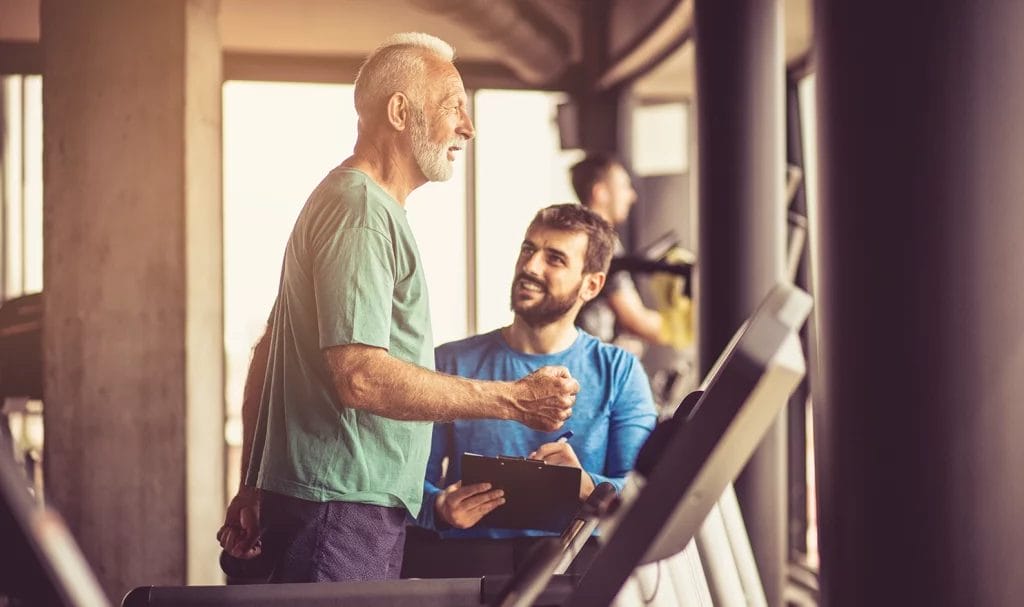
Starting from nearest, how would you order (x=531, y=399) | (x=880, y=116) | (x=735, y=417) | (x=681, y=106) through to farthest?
(x=735, y=417) < (x=880, y=116) < (x=531, y=399) < (x=681, y=106)

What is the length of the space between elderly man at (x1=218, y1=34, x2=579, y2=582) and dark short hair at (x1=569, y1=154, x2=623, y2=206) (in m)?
0.80

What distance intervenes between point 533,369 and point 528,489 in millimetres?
314

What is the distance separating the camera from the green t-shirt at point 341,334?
214cm

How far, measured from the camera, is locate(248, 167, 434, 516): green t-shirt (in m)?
2.14

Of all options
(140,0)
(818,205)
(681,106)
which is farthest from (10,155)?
(681,106)

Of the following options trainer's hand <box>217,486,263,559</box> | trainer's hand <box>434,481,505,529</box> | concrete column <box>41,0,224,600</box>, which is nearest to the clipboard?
trainer's hand <box>434,481,505,529</box>

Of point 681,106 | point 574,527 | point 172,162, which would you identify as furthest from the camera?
point 681,106

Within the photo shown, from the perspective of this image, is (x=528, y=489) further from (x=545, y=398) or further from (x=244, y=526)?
(x=244, y=526)

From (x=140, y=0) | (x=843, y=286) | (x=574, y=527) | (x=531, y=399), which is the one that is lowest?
(x=574, y=527)

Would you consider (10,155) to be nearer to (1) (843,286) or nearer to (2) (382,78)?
(2) (382,78)

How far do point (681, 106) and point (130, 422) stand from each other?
6078mm

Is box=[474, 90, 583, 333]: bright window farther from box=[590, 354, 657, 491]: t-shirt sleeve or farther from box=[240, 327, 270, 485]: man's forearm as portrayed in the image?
box=[240, 327, 270, 485]: man's forearm

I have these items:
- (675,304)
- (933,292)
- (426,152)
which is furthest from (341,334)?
(675,304)

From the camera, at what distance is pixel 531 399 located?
230 centimetres
